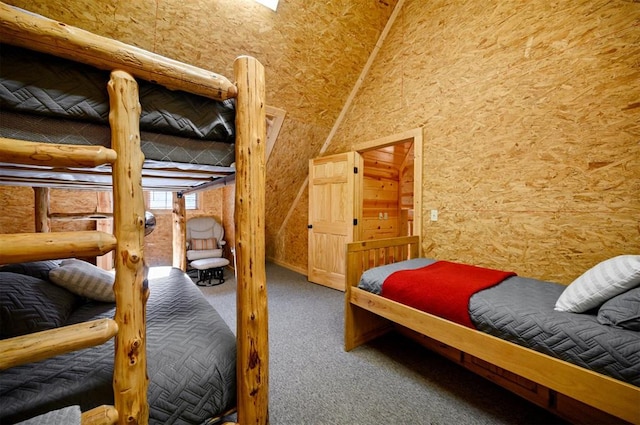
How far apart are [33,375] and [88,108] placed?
966mm

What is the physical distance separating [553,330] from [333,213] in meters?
2.71

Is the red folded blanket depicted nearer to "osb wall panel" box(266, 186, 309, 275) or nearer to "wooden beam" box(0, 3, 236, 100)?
"wooden beam" box(0, 3, 236, 100)

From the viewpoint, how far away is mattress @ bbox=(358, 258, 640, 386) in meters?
0.98

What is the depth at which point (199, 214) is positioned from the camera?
5.29m

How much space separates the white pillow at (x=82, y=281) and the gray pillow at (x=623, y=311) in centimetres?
254

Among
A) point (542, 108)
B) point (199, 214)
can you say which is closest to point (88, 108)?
point (542, 108)

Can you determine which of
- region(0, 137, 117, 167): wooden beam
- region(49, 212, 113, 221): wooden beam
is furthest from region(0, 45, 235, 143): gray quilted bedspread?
region(49, 212, 113, 221): wooden beam

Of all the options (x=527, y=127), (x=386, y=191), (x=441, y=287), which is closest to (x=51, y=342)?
(x=441, y=287)

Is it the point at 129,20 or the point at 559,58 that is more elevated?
the point at 129,20

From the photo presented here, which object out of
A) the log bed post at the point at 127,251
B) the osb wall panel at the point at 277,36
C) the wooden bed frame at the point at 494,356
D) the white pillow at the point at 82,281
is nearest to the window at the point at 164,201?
the osb wall panel at the point at 277,36

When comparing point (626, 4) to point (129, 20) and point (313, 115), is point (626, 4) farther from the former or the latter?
point (129, 20)

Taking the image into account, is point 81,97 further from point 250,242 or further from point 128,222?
point 250,242

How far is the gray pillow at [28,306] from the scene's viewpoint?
1.03 m

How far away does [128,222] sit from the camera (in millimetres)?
818
